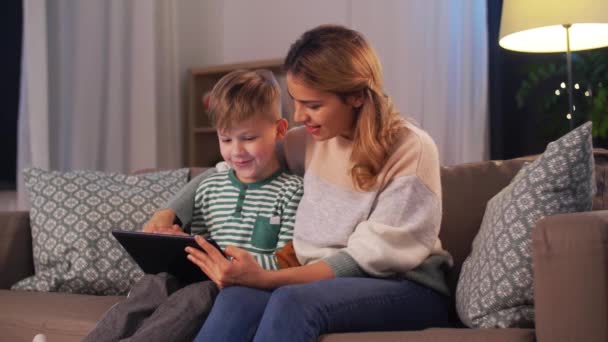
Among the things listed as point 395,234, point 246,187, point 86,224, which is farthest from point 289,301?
point 86,224

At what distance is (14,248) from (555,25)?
188cm

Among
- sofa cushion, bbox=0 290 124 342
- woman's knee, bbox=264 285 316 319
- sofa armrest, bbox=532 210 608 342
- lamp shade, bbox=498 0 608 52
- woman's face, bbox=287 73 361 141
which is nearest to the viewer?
sofa armrest, bbox=532 210 608 342

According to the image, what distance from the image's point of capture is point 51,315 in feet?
5.61

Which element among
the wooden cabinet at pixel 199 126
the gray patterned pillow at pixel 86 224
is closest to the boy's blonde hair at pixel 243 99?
the gray patterned pillow at pixel 86 224

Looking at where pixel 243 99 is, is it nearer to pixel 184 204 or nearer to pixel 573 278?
pixel 184 204

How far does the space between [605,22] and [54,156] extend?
2496 millimetres

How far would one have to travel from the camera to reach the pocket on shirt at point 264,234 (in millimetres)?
1679

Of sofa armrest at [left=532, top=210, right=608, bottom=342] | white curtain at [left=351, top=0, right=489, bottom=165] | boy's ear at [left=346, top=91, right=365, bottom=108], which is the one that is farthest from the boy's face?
white curtain at [left=351, top=0, right=489, bottom=165]

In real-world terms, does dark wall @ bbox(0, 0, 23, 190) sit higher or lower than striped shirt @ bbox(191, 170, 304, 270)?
higher

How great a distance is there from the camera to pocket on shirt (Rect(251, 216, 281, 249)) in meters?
1.68

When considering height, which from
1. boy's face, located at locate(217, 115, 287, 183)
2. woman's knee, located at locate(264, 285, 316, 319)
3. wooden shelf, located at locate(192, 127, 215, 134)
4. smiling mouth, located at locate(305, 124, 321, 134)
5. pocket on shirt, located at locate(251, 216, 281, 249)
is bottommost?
woman's knee, located at locate(264, 285, 316, 319)

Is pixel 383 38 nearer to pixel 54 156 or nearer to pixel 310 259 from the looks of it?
pixel 54 156

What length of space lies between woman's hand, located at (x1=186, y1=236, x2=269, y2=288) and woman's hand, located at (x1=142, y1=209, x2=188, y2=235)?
12.3 inches

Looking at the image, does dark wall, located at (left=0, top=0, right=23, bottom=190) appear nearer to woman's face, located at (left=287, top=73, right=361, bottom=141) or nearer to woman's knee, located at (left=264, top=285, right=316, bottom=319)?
woman's face, located at (left=287, top=73, right=361, bottom=141)
